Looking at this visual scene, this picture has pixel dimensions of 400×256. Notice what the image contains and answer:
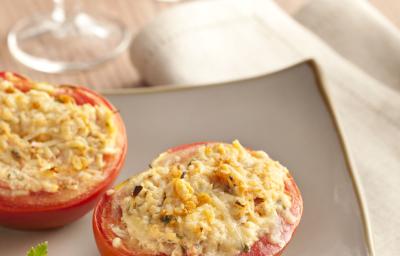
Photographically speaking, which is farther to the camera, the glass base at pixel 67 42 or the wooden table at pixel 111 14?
the glass base at pixel 67 42

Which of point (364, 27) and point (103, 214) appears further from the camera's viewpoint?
point (364, 27)

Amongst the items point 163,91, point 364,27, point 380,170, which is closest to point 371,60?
point 364,27

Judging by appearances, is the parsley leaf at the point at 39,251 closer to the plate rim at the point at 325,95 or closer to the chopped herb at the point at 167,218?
the chopped herb at the point at 167,218

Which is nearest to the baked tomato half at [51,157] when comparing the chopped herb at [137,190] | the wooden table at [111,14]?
the chopped herb at [137,190]

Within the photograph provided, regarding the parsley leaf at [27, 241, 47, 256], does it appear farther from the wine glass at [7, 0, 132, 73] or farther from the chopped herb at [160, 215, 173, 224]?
the wine glass at [7, 0, 132, 73]

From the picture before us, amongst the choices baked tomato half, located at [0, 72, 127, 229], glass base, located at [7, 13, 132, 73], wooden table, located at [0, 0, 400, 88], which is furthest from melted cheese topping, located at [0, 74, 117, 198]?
glass base, located at [7, 13, 132, 73]

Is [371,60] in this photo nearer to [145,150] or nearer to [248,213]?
[145,150]
